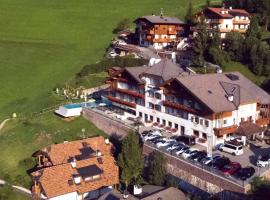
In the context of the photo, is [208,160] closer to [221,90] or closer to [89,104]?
[221,90]

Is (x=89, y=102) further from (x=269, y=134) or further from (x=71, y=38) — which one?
(x=71, y=38)

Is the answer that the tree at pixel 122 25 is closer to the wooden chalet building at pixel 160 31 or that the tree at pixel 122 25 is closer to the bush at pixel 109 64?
the wooden chalet building at pixel 160 31

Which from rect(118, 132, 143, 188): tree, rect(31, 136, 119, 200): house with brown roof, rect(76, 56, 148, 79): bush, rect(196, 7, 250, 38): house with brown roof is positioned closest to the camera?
rect(31, 136, 119, 200): house with brown roof

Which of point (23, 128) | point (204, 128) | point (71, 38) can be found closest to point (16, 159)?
point (23, 128)

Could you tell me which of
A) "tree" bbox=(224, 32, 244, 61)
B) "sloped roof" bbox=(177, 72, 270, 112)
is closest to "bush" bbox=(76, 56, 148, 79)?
"tree" bbox=(224, 32, 244, 61)

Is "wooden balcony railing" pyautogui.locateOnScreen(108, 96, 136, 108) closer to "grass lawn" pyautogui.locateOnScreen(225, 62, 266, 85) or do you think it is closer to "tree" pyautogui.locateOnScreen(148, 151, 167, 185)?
"tree" pyautogui.locateOnScreen(148, 151, 167, 185)

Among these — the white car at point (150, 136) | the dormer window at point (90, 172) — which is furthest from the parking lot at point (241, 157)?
the dormer window at point (90, 172)

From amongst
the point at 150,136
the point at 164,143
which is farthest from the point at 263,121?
the point at 150,136
